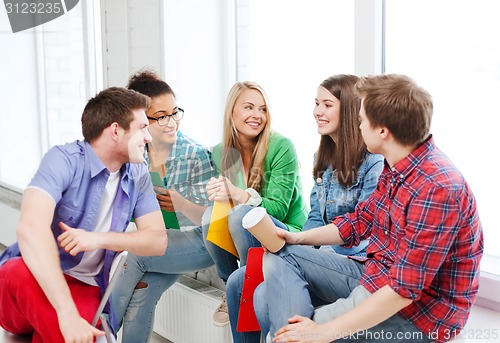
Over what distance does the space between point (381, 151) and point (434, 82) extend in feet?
2.03

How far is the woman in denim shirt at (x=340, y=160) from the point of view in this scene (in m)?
1.98

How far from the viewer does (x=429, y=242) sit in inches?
57.2

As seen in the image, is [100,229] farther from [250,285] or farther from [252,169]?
[252,169]

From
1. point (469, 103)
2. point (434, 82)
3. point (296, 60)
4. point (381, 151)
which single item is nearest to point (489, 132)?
point (469, 103)

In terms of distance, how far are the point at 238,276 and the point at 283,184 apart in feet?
1.29

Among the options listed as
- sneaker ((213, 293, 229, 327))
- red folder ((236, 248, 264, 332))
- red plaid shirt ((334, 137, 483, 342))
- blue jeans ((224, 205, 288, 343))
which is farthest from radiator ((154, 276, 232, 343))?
red plaid shirt ((334, 137, 483, 342))

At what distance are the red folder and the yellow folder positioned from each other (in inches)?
9.8

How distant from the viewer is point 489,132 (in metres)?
1.99

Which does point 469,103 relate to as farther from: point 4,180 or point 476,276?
point 4,180

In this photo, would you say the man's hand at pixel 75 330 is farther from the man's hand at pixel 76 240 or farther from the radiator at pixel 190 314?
the radiator at pixel 190 314

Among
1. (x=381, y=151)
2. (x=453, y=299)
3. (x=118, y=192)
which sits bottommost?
(x=453, y=299)

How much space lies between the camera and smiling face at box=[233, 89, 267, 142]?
7.65 feet

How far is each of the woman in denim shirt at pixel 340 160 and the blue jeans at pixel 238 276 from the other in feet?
0.55

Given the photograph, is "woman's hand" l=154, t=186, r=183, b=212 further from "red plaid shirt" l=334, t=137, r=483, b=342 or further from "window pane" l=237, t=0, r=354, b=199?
"red plaid shirt" l=334, t=137, r=483, b=342
